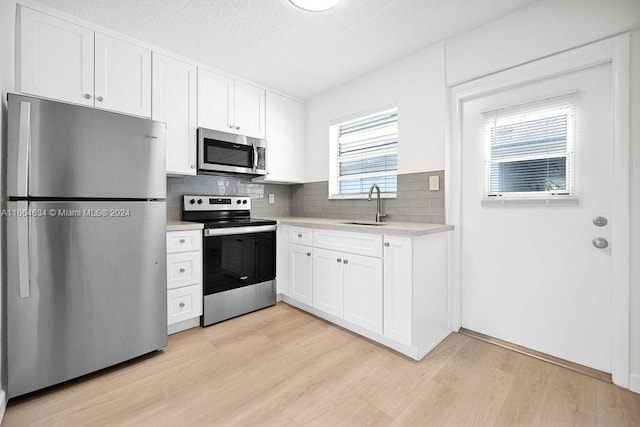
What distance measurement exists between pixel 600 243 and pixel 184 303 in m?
2.94

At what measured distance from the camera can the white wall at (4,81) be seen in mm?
1505

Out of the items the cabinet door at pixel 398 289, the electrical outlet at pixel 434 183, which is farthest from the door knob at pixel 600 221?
the cabinet door at pixel 398 289

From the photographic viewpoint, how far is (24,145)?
1.51 meters

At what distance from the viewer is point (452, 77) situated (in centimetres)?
231

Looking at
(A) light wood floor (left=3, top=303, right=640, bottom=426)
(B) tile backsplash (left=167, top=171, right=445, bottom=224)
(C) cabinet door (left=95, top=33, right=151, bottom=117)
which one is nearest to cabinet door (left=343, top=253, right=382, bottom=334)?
(A) light wood floor (left=3, top=303, right=640, bottom=426)

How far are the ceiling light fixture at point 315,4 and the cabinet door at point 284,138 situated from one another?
148 cm

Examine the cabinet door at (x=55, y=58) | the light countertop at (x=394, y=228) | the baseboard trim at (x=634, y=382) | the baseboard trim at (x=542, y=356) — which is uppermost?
the cabinet door at (x=55, y=58)

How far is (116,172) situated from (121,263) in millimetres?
578

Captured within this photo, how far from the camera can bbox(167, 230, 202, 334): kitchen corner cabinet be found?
229 centimetres

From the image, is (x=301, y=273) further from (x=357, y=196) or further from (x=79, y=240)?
(x=79, y=240)

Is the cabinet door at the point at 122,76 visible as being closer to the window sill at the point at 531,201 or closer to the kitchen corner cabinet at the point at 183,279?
the kitchen corner cabinet at the point at 183,279

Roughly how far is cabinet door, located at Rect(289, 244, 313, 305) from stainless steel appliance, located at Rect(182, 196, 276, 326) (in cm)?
20

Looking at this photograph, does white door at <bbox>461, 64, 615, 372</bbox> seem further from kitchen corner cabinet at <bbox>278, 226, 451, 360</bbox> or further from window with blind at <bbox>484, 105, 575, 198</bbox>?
kitchen corner cabinet at <bbox>278, 226, 451, 360</bbox>

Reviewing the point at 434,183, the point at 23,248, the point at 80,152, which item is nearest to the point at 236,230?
the point at 80,152
